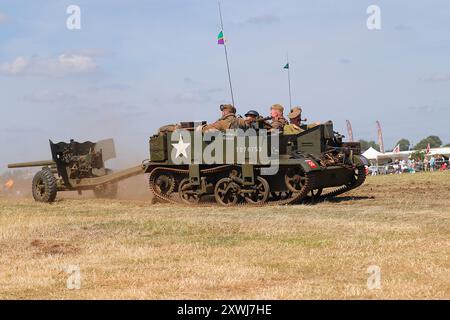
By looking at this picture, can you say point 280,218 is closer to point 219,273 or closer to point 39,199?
point 219,273

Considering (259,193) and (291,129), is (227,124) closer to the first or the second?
(291,129)

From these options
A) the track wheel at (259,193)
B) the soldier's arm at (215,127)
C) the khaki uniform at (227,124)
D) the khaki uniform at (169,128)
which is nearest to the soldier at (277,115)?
the khaki uniform at (227,124)

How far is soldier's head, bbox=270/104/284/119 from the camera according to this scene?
19.3 meters

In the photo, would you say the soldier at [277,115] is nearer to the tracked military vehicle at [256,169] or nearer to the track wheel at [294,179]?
the tracked military vehicle at [256,169]

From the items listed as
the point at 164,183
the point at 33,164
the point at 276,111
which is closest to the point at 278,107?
the point at 276,111

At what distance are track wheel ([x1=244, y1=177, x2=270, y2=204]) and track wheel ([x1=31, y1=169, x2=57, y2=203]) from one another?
19.4 feet

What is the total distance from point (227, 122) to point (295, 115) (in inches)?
75.7

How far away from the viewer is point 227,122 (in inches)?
734

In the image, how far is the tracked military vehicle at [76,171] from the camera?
2075 centimetres

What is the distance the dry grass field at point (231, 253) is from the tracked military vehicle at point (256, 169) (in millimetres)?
1574
